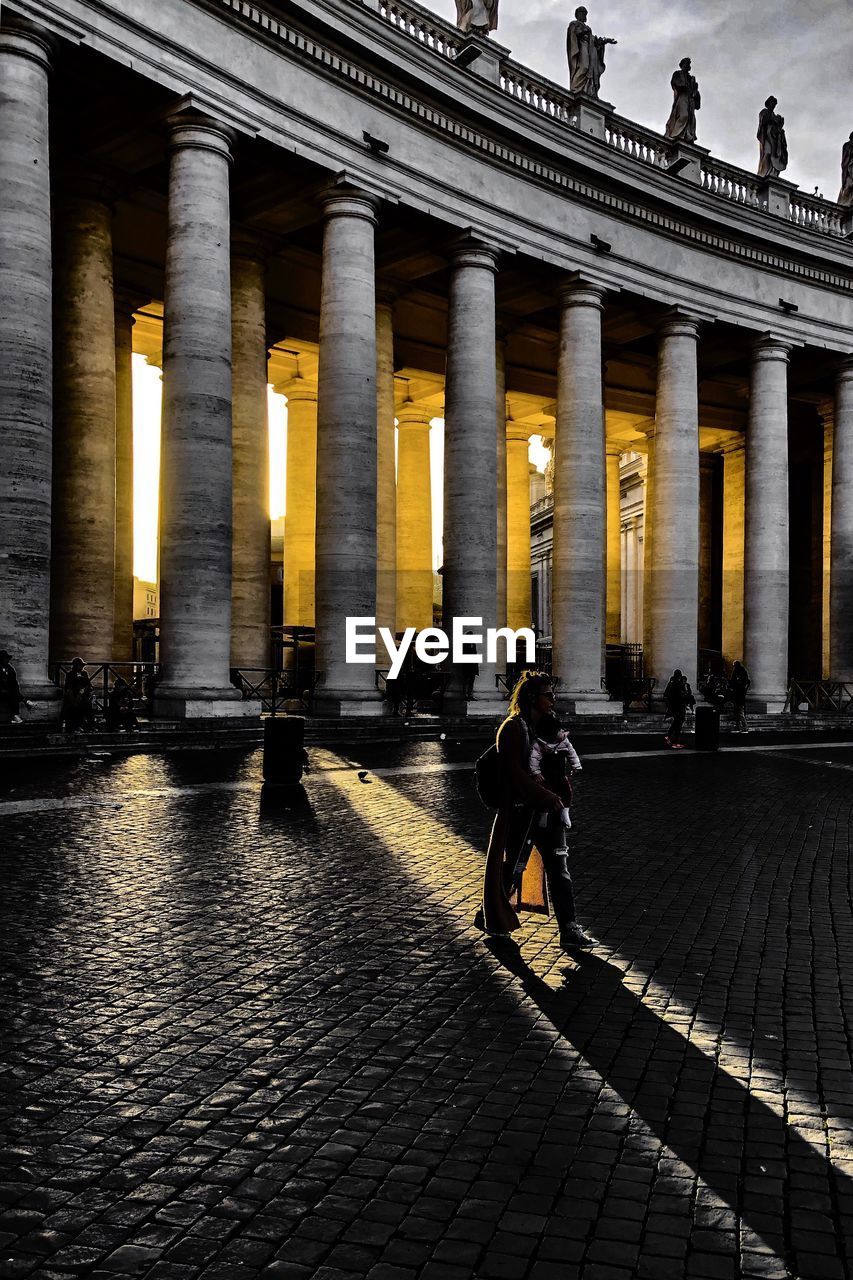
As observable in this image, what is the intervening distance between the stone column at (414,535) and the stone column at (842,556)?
1419cm

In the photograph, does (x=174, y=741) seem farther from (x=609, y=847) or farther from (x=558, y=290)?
(x=558, y=290)

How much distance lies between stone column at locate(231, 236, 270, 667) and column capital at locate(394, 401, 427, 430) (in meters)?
12.7

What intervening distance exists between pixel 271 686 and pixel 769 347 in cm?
2127

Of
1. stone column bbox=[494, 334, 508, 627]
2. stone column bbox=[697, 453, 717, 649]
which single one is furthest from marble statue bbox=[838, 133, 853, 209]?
stone column bbox=[494, 334, 508, 627]

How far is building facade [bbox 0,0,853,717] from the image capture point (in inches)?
841

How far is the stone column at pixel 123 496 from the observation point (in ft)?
92.6

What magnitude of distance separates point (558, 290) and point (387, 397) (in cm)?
605

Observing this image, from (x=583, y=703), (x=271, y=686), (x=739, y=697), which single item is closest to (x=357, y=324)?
(x=271, y=686)

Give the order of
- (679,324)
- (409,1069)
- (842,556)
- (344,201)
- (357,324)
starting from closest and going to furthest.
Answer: (409,1069), (357,324), (344,201), (679,324), (842,556)

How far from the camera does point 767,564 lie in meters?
34.3

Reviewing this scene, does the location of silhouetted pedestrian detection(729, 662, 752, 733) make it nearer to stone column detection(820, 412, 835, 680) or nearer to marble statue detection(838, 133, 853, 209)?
stone column detection(820, 412, 835, 680)

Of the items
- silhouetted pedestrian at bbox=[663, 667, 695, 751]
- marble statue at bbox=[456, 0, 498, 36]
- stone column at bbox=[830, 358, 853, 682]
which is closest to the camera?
silhouetted pedestrian at bbox=[663, 667, 695, 751]

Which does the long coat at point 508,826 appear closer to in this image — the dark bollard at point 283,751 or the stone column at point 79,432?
the dark bollard at point 283,751

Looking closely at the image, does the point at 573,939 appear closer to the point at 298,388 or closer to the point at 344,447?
the point at 344,447
